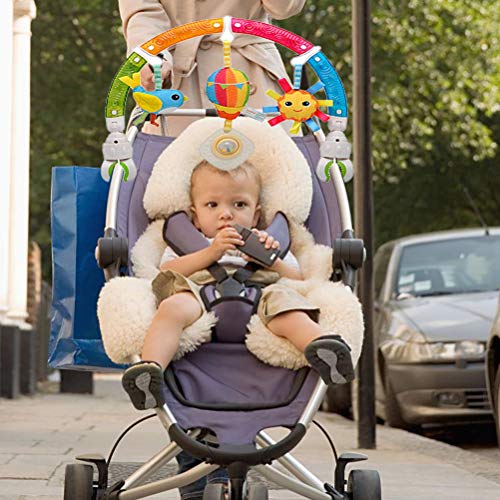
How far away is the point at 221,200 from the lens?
531 centimetres

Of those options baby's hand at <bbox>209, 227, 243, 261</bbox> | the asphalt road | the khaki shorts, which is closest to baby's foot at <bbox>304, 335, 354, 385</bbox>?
the khaki shorts

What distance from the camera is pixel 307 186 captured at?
18.3 ft

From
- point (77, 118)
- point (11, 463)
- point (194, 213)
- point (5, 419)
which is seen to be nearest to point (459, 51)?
point (77, 118)

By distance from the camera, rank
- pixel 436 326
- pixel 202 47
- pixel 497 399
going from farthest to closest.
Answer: pixel 436 326
pixel 497 399
pixel 202 47

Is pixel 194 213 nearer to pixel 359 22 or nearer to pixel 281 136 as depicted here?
pixel 281 136

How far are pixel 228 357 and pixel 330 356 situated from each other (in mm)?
414

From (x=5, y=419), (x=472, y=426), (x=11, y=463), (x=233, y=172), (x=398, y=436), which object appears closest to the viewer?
(x=233, y=172)

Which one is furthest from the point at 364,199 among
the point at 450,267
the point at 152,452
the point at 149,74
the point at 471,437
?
the point at 149,74

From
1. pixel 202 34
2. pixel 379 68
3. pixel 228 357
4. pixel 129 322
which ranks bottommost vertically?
pixel 228 357

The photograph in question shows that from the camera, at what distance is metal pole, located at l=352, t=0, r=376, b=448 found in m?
9.48

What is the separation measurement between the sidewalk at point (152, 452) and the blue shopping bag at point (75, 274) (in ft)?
3.06

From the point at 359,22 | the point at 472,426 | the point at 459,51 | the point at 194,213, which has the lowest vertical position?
the point at 472,426

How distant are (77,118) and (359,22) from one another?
16335 mm

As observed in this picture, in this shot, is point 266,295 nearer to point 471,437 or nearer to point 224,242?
point 224,242
